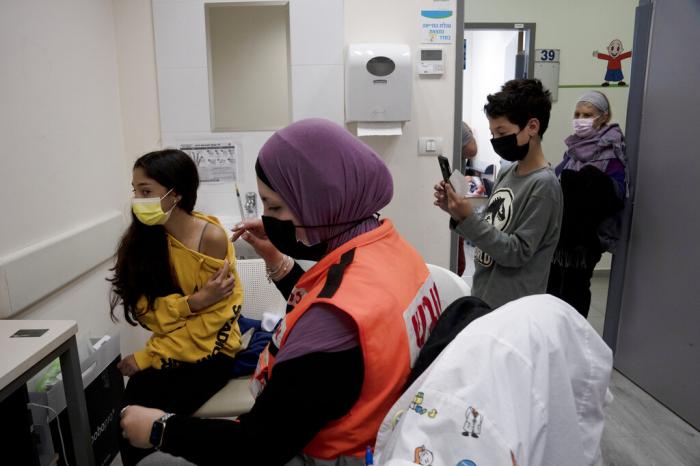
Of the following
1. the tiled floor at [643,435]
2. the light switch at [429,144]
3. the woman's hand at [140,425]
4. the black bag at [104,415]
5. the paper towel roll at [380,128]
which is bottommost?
the tiled floor at [643,435]

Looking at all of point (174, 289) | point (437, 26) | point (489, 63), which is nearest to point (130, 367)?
point (174, 289)

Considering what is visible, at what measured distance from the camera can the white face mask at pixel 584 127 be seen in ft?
8.55

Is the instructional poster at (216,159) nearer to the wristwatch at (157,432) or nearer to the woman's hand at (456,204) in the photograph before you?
the woman's hand at (456,204)

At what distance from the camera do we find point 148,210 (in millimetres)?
1670

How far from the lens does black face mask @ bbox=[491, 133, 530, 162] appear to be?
1.80 metres

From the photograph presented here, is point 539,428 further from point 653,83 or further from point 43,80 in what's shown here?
point 653,83

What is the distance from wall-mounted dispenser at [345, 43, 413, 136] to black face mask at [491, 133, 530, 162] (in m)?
0.97

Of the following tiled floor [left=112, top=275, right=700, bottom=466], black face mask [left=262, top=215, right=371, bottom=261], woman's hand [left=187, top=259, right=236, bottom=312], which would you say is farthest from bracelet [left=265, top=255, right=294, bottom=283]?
tiled floor [left=112, top=275, right=700, bottom=466]

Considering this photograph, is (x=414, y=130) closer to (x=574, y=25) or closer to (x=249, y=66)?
(x=249, y=66)

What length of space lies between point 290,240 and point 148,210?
0.78 metres

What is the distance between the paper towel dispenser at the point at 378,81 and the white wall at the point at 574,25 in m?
2.10

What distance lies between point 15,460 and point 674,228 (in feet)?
9.18

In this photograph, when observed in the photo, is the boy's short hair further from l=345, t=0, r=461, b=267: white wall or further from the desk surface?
the desk surface

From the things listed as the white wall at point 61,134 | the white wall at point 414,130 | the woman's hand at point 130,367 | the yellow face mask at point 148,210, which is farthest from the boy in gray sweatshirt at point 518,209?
the white wall at point 61,134
